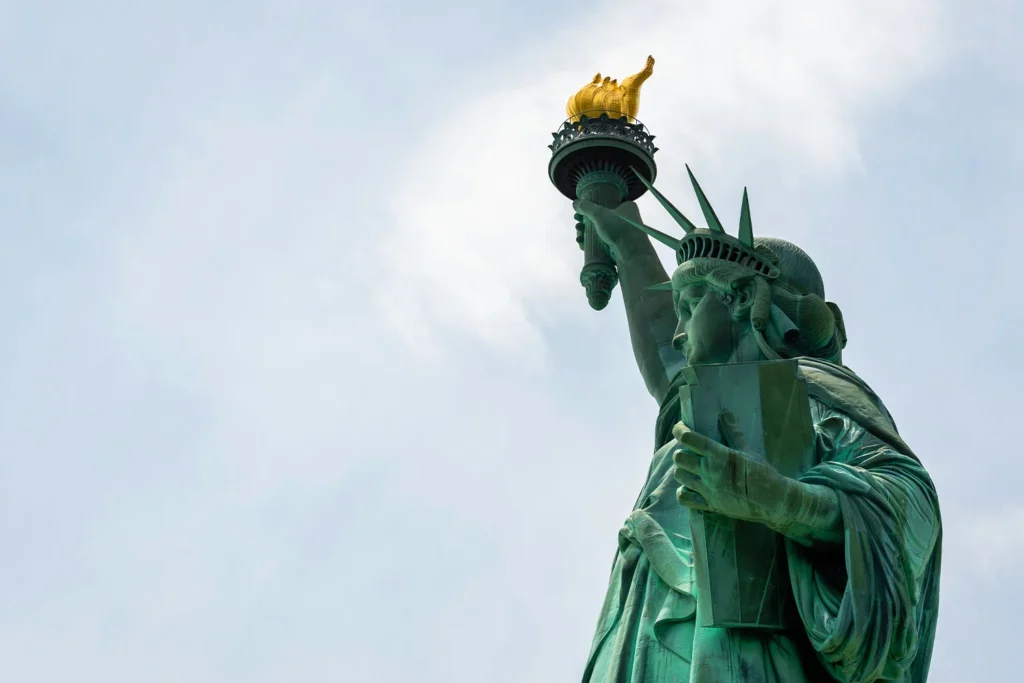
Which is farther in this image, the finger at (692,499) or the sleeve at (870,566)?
the finger at (692,499)

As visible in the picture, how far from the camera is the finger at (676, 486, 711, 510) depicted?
24.4 ft

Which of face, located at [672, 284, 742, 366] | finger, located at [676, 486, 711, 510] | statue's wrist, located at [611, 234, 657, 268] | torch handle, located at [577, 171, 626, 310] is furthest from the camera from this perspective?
torch handle, located at [577, 171, 626, 310]

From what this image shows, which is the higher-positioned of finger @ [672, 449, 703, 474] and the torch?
the torch

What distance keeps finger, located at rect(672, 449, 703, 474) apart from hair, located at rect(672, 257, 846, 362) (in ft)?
4.58

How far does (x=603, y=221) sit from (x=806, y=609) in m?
5.15

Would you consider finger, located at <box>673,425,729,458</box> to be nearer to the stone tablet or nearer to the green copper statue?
the green copper statue

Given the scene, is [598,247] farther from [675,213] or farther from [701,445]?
[701,445]

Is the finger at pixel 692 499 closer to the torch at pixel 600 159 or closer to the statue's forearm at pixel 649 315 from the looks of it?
the statue's forearm at pixel 649 315

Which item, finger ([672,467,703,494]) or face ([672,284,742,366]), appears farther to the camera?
face ([672,284,742,366])

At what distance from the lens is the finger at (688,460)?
24.0 feet

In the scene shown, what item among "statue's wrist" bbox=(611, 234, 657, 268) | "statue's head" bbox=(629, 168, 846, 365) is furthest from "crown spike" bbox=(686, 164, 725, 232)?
"statue's wrist" bbox=(611, 234, 657, 268)

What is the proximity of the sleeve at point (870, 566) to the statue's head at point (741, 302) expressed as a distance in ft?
2.78

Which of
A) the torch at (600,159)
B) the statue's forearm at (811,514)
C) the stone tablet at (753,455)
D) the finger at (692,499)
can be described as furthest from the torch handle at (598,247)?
the statue's forearm at (811,514)

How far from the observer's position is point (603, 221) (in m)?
12.0
